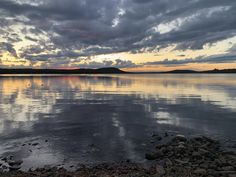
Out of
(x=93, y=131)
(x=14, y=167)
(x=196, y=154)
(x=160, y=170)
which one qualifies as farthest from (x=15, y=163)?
(x=196, y=154)

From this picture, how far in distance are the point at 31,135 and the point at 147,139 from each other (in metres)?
10.5

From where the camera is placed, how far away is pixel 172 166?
16781mm

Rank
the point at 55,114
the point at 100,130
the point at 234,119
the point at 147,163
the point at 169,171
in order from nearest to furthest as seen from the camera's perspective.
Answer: the point at 169,171 < the point at 147,163 < the point at 100,130 < the point at 234,119 < the point at 55,114

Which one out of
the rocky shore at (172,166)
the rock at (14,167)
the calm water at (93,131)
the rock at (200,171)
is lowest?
the calm water at (93,131)

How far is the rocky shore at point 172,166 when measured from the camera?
15.2 meters

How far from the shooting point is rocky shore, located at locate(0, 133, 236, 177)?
1522 centimetres

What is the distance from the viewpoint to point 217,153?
19359 millimetres

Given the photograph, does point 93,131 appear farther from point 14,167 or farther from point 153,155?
point 14,167

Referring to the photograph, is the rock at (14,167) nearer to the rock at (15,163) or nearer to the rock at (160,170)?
the rock at (15,163)

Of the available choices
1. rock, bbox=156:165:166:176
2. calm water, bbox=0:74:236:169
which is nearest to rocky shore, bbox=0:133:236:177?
rock, bbox=156:165:166:176

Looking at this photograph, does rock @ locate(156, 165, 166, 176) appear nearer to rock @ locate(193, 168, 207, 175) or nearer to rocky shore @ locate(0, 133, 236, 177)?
rocky shore @ locate(0, 133, 236, 177)

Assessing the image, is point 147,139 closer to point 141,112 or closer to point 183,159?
point 183,159

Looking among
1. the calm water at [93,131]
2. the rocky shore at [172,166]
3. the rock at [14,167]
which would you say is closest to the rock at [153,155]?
the rocky shore at [172,166]

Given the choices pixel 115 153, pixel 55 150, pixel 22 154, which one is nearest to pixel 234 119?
pixel 115 153
